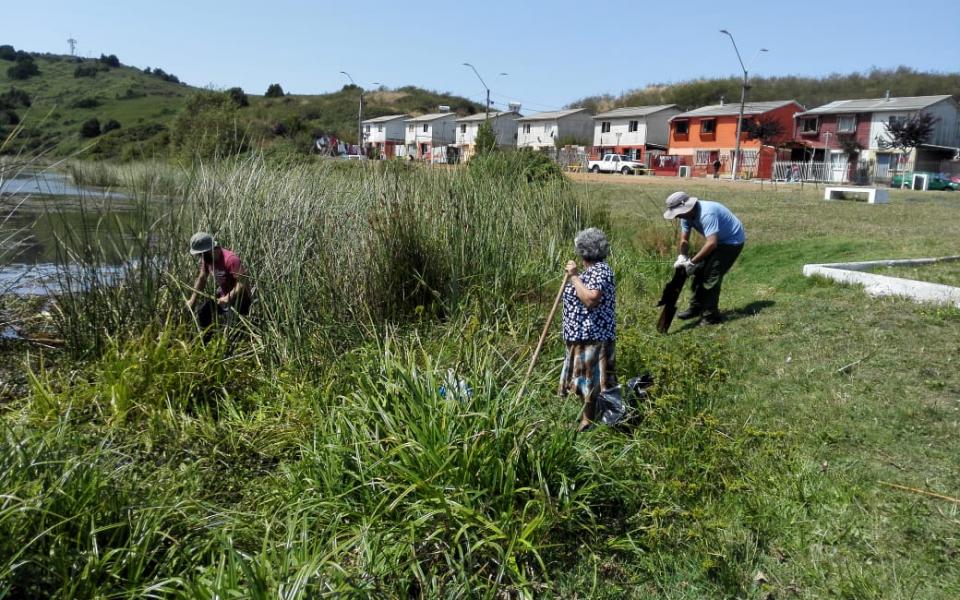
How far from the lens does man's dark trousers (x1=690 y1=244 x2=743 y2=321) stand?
798 centimetres

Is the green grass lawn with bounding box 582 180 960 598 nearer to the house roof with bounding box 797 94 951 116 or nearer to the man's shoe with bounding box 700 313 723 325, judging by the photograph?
A: the man's shoe with bounding box 700 313 723 325

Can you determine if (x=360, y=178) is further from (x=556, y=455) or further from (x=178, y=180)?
(x=556, y=455)

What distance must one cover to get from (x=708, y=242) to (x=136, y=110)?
2371 inches

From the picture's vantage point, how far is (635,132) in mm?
61938

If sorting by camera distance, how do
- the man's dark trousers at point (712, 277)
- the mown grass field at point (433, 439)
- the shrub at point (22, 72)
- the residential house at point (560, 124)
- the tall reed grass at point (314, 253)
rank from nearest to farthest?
the mown grass field at point (433, 439) → the tall reed grass at point (314, 253) → the man's dark trousers at point (712, 277) → the shrub at point (22, 72) → the residential house at point (560, 124)

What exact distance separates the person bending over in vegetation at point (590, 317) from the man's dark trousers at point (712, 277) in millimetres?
3147

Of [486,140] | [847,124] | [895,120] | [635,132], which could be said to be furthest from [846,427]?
[635,132]

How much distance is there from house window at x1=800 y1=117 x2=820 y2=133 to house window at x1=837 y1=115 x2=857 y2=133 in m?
2.20

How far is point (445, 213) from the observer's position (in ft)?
24.8

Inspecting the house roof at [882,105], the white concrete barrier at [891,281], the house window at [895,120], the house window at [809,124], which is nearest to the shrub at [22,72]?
the house window at [809,124]

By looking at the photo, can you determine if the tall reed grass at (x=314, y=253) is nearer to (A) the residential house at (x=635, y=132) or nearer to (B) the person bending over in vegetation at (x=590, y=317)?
(B) the person bending over in vegetation at (x=590, y=317)

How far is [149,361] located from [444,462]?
2.80 meters

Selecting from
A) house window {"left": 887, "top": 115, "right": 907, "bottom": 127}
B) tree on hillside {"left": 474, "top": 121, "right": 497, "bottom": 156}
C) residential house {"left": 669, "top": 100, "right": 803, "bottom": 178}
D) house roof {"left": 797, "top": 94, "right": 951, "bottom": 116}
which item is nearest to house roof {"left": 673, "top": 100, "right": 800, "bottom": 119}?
residential house {"left": 669, "top": 100, "right": 803, "bottom": 178}

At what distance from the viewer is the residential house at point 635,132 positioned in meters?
61.2
